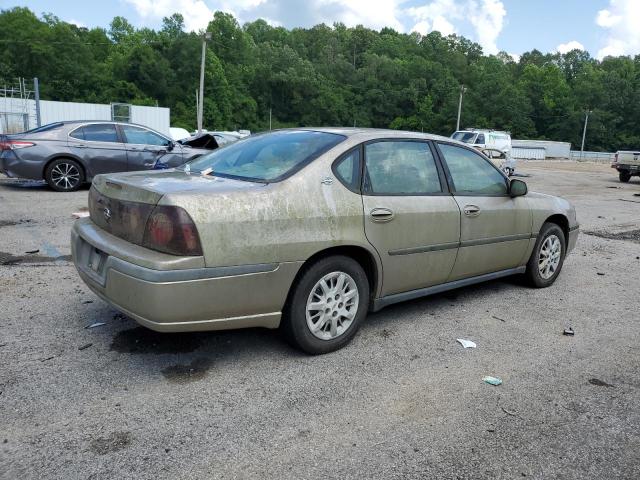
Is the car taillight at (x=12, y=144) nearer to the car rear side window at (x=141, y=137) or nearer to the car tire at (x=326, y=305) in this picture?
the car rear side window at (x=141, y=137)

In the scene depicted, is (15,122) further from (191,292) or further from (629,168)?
(629,168)

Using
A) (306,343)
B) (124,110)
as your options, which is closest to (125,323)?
(306,343)

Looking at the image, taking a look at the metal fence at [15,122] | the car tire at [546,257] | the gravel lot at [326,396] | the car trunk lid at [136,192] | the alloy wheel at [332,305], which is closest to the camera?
the gravel lot at [326,396]

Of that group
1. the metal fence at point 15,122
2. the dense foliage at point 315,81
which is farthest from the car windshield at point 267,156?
the dense foliage at point 315,81

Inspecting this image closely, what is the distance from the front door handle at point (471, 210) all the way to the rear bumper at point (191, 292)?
175 cm

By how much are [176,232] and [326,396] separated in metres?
1.29

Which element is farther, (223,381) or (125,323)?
(125,323)

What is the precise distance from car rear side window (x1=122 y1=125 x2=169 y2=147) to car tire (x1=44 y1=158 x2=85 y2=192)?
3.85 feet

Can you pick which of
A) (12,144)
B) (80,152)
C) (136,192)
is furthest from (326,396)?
(12,144)

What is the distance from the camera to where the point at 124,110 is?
27281 millimetres

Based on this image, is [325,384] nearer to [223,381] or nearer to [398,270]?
[223,381]

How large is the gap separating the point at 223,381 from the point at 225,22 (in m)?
104

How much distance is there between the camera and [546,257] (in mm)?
5465

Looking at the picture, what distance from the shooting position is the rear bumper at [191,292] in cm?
299
